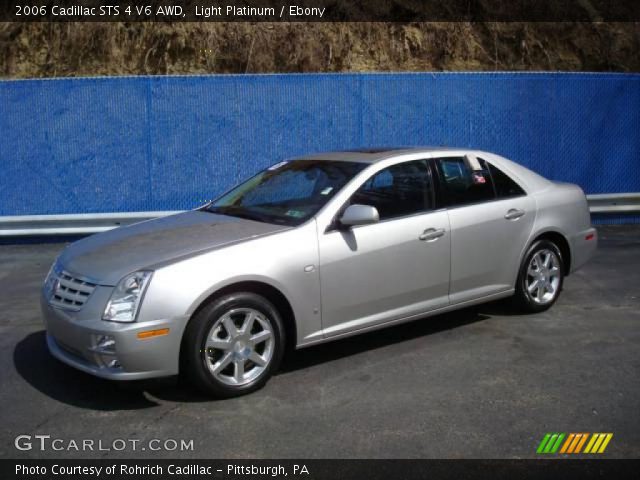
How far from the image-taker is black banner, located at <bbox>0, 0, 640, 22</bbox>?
14648 mm

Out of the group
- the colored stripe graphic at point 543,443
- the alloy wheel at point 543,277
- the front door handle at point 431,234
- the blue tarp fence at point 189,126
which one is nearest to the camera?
the colored stripe graphic at point 543,443

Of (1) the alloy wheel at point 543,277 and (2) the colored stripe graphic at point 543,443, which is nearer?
(2) the colored stripe graphic at point 543,443

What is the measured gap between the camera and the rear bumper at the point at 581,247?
21.6 ft

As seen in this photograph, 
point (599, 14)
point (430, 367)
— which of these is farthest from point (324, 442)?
point (599, 14)

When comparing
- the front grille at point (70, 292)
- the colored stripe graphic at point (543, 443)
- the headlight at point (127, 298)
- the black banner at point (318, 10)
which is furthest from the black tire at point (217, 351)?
the black banner at point (318, 10)

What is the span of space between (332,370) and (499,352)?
4.46ft

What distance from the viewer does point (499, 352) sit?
545 cm

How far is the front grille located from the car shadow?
608 millimetres

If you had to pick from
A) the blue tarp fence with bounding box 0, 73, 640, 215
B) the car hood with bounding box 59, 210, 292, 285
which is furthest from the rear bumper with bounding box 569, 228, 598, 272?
the blue tarp fence with bounding box 0, 73, 640, 215

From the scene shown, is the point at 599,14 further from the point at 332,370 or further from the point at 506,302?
the point at 332,370

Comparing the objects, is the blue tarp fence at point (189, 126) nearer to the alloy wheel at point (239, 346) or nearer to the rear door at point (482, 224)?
the rear door at point (482, 224)

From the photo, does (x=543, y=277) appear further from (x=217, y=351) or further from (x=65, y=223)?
(x=65, y=223)

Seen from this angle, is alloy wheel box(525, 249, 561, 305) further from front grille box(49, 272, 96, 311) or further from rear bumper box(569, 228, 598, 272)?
front grille box(49, 272, 96, 311)

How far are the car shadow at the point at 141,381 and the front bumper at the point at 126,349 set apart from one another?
146 mm
